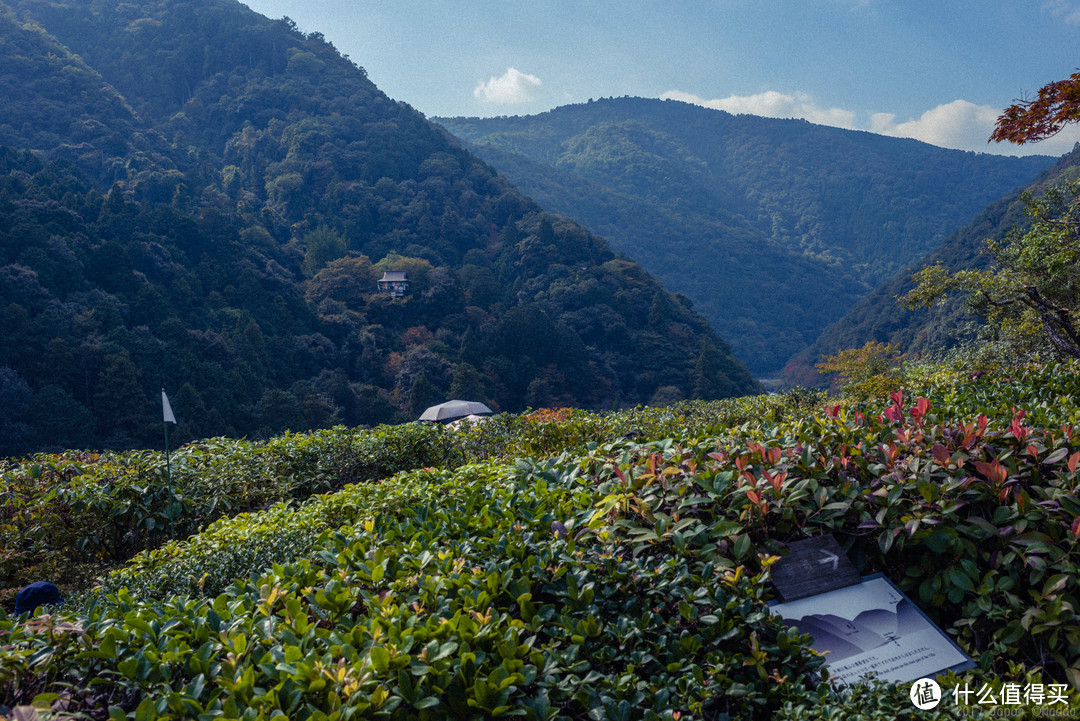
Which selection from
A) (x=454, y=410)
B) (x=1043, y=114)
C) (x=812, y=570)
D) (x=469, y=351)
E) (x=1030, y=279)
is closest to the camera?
(x=812, y=570)

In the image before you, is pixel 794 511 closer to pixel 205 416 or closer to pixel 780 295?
pixel 205 416

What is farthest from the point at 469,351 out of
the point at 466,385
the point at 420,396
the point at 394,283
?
the point at 394,283

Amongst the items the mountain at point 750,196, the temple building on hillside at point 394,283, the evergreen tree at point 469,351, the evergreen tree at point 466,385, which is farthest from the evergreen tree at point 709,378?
the mountain at point 750,196

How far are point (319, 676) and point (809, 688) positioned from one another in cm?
136

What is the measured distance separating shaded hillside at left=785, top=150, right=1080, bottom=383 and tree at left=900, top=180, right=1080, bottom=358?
2179cm

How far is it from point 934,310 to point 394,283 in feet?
120

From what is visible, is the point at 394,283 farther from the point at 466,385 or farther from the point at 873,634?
the point at 873,634

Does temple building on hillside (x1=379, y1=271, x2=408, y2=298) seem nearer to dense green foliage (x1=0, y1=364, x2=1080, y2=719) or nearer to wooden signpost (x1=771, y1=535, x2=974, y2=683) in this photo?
dense green foliage (x1=0, y1=364, x2=1080, y2=719)

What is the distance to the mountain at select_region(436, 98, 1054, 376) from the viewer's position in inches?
3236

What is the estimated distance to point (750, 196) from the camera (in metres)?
123

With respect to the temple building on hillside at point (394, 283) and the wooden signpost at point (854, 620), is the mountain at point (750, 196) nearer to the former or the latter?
the temple building on hillside at point (394, 283)

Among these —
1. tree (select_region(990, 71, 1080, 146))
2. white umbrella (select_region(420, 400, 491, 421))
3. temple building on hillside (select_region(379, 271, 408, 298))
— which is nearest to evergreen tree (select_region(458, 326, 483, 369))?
temple building on hillside (select_region(379, 271, 408, 298))

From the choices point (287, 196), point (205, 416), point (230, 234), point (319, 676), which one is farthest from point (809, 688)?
point (287, 196)

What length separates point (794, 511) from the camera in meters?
2.38
